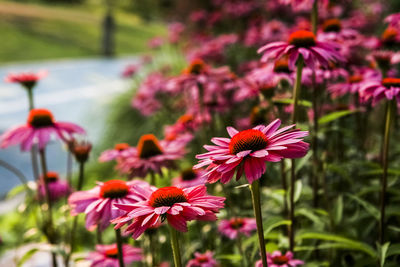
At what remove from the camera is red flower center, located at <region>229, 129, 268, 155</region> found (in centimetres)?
63

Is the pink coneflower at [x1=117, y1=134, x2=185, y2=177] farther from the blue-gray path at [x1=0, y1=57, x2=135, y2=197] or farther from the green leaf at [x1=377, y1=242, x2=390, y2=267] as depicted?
the blue-gray path at [x1=0, y1=57, x2=135, y2=197]

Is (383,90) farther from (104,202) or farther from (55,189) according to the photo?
(55,189)

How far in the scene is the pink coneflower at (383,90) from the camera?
92 cm

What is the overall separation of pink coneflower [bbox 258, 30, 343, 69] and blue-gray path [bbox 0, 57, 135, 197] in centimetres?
188

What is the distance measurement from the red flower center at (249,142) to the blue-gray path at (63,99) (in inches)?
82.7

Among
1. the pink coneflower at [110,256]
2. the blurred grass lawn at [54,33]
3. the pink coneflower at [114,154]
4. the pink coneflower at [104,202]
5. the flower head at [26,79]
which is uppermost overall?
the blurred grass lawn at [54,33]

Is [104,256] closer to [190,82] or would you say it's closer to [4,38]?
[190,82]

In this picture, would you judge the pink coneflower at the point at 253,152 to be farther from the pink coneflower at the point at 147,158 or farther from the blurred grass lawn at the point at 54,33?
the blurred grass lawn at the point at 54,33

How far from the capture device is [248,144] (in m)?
0.63

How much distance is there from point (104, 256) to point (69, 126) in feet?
1.15

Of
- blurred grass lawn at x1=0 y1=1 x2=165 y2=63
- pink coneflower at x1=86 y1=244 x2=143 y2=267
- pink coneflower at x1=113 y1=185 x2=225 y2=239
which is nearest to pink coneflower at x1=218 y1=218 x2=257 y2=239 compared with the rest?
pink coneflower at x1=86 y1=244 x2=143 y2=267

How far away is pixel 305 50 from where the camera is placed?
2.95ft

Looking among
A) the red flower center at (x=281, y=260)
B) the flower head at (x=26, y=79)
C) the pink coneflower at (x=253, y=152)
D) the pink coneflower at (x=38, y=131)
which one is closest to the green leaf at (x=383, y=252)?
the red flower center at (x=281, y=260)

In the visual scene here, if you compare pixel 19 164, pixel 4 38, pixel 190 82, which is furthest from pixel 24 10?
pixel 190 82
